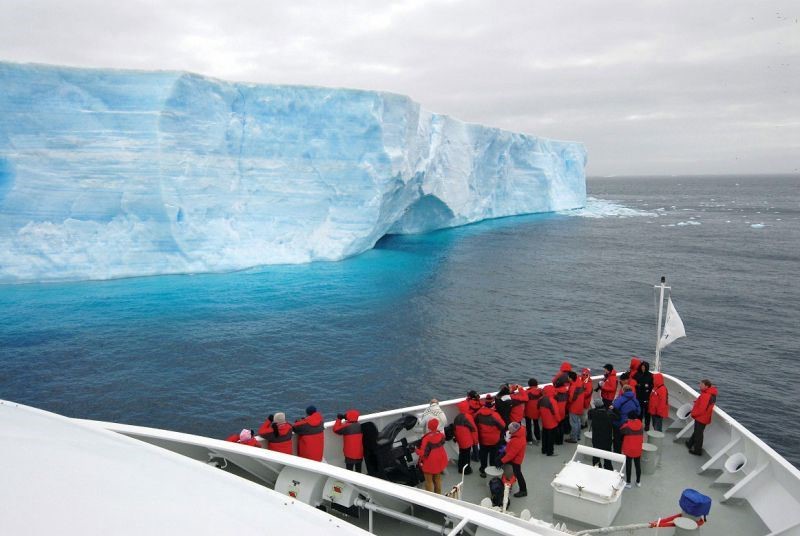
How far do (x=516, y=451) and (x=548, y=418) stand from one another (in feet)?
3.42

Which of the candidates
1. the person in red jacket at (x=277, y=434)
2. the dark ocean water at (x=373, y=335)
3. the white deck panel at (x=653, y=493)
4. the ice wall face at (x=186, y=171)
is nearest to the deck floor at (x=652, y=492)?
the white deck panel at (x=653, y=493)

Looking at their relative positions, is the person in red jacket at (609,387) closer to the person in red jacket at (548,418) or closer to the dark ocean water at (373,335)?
the person in red jacket at (548,418)

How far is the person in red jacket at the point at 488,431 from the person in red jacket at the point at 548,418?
2.07ft

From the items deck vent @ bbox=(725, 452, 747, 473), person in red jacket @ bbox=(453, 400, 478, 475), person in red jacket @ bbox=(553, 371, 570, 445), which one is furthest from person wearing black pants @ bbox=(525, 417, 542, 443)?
deck vent @ bbox=(725, 452, 747, 473)

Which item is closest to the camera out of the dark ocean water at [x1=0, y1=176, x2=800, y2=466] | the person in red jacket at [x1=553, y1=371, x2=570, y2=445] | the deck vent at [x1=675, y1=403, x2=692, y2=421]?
the person in red jacket at [x1=553, y1=371, x2=570, y2=445]

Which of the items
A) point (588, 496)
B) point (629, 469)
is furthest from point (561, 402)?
point (588, 496)

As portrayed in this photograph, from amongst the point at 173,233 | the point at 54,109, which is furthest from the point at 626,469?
the point at 54,109

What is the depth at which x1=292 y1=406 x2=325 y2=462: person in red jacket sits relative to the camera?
606cm

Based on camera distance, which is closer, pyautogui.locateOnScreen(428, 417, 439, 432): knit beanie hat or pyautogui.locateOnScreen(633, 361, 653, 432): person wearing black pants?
pyautogui.locateOnScreen(428, 417, 439, 432): knit beanie hat

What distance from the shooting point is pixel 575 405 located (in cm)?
731

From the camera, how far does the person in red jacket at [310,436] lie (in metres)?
6.06

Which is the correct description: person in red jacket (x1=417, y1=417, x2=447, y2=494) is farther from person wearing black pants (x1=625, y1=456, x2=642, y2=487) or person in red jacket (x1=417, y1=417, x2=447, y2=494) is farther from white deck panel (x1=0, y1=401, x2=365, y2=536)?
white deck panel (x1=0, y1=401, x2=365, y2=536)

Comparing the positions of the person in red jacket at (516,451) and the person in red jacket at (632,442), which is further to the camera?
the person in red jacket at (632,442)

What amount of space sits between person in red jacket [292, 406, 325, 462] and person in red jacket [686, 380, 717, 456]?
4639 mm
